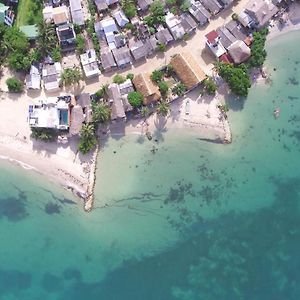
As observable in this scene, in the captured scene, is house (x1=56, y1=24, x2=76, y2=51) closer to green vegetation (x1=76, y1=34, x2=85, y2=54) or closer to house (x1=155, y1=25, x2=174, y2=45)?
green vegetation (x1=76, y1=34, x2=85, y2=54)

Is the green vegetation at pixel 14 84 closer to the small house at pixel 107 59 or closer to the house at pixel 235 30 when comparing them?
the small house at pixel 107 59

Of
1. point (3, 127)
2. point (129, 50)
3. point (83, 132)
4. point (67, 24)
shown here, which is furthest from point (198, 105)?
point (3, 127)

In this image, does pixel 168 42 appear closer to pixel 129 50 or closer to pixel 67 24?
pixel 129 50

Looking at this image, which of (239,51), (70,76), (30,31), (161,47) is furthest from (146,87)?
(30,31)

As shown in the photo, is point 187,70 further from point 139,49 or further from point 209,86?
point 139,49

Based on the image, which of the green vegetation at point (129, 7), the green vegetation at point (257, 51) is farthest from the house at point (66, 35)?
the green vegetation at point (257, 51)

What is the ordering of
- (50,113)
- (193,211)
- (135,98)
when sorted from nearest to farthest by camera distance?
(135,98) < (50,113) < (193,211)

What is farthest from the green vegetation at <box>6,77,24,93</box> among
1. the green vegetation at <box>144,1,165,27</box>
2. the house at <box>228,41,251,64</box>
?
the house at <box>228,41,251,64</box>
